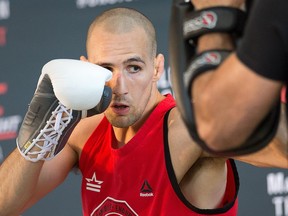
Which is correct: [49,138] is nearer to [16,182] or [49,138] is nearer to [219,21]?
[16,182]

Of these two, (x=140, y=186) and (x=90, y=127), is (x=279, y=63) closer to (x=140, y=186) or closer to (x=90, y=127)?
(x=140, y=186)

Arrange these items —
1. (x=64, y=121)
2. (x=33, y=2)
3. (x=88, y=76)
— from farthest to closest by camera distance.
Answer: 1. (x=33, y=2)
2. (x=64, y=121)
3. (x=88, y=76)

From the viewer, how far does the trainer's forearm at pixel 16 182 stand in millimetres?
2131

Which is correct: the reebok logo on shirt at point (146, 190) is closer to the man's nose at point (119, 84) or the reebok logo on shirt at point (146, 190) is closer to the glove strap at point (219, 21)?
the man's nose at point (119, 84)

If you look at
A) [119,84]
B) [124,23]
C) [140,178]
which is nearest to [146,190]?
[140,178]

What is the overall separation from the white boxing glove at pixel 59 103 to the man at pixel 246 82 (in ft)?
2.39

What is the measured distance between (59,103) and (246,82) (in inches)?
36.8

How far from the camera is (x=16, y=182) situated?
2.17 m

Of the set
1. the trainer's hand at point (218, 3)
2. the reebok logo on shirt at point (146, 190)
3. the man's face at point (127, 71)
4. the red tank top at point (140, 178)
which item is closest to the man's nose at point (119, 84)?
the man's face at point (127, 71)

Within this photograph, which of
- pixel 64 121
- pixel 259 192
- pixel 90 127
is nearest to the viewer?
pixel 64 121

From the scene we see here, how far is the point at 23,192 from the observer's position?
2182 millimetres

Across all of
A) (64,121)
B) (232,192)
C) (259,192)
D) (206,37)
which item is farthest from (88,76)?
(259,192)

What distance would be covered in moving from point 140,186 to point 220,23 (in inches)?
42.0

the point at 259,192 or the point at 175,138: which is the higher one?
the point at 175,138
